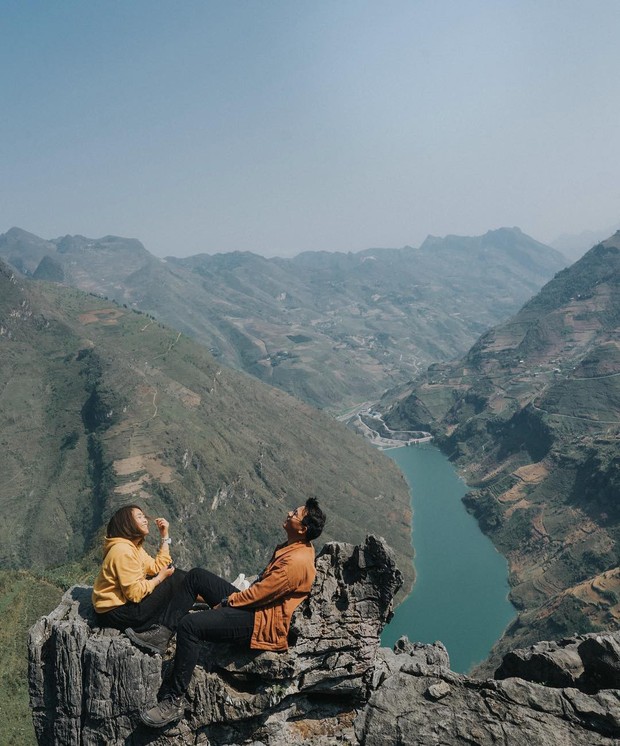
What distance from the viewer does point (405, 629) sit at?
72.1 metres

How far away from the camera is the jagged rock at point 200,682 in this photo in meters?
7.19

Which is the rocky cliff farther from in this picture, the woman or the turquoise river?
the turquoise river

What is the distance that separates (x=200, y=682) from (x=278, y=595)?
5.73ft

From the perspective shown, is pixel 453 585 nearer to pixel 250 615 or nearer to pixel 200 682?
pixel 200 682

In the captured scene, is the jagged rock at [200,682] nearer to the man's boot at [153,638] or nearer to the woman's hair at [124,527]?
the man's boot at [153,638]

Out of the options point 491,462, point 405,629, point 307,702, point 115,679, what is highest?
point 115,679

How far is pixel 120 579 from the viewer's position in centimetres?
701

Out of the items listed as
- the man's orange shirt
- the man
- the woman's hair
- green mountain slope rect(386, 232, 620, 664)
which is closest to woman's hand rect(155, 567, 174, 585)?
the man

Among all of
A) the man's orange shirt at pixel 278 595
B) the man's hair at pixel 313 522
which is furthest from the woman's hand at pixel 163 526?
the man's hair at pixel 313 522

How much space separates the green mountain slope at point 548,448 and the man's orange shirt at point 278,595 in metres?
61.6

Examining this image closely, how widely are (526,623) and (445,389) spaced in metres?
128

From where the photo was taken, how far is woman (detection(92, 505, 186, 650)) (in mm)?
7098

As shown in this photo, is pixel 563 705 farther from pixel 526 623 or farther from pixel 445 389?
pixel 445 389

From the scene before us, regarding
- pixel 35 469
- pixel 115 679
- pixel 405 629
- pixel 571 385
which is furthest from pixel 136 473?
pixel 571 385
